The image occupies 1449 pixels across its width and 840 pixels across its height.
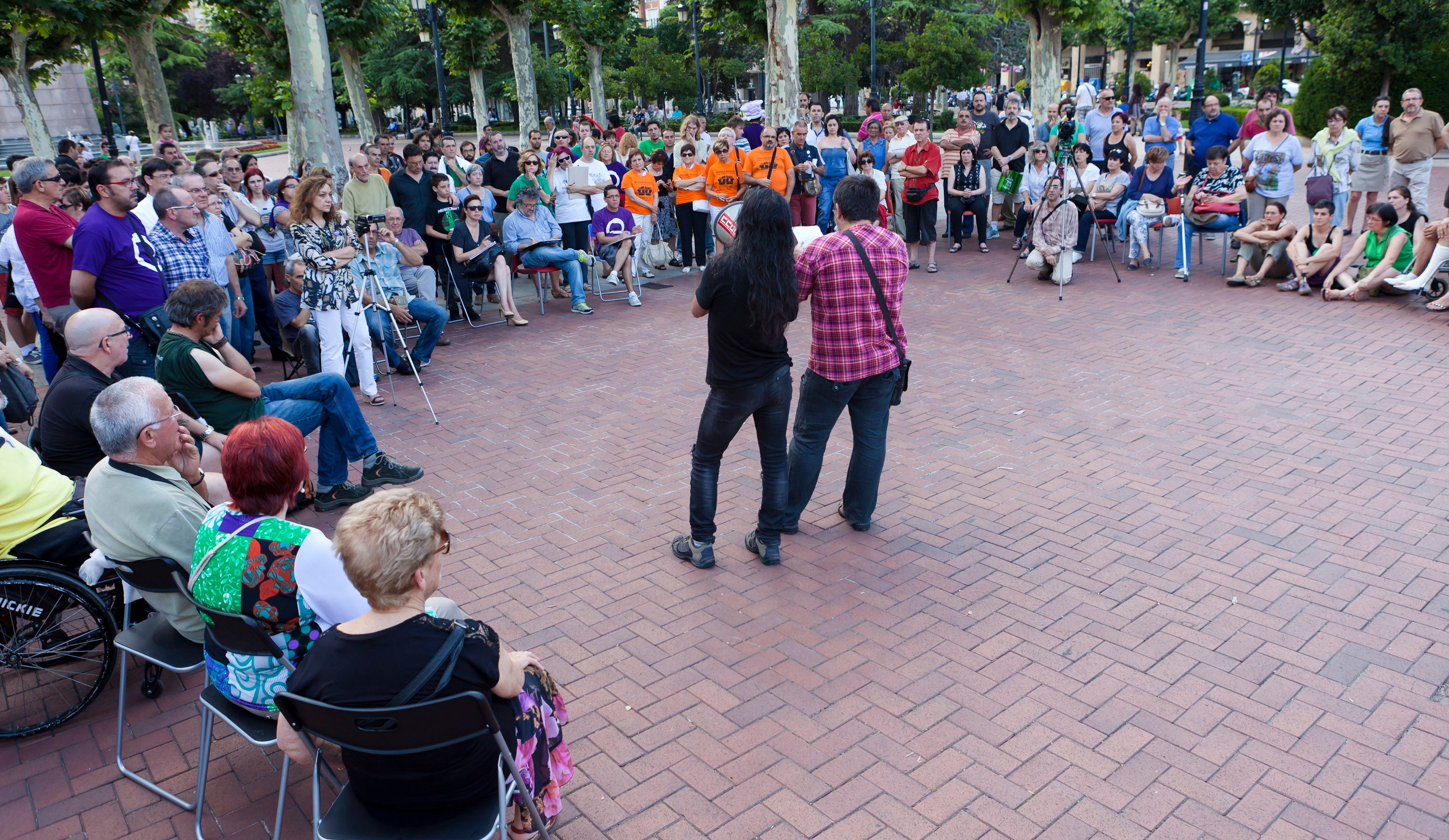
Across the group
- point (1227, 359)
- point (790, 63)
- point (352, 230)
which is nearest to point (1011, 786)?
point (1227, 359)

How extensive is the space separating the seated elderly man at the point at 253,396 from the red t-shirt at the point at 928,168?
7.96 meters

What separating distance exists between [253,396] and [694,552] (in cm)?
→ 255

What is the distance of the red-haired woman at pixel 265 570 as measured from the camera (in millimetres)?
2979

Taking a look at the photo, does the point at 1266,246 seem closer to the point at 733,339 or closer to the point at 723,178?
the point at 723,178

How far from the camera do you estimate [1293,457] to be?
5.87 m

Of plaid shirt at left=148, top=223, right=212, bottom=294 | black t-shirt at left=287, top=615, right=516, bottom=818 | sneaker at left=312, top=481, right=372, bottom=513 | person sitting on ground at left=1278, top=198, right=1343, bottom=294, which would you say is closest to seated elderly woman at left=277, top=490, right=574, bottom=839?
black t-shirt at left=287, top=615, right=516, bottom=818

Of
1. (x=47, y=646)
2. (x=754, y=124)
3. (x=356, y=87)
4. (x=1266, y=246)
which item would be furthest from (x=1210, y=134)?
(x=356, y=87)

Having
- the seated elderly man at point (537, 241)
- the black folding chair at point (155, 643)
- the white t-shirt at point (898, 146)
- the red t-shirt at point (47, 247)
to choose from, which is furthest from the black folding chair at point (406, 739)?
the white t-shirt at point (898, 146)

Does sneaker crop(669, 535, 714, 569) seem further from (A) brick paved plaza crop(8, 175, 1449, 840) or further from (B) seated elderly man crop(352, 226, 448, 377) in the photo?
(B) seated elderly man crop(352, 226, 448, 377)

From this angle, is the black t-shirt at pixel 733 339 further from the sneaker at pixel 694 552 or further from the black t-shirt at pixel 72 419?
the black t-shirt at pixel 72 419

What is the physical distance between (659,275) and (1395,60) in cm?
1762

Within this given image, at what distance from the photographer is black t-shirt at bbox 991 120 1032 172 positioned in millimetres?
13219

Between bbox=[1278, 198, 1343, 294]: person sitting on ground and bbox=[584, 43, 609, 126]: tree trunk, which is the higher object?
bbox=[584, 43, 609, 126]: tree trunk

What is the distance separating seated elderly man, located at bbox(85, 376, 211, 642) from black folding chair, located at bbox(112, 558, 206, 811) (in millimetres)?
61
